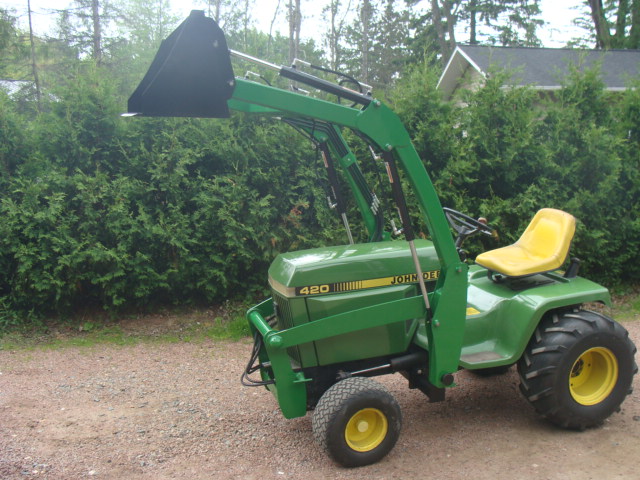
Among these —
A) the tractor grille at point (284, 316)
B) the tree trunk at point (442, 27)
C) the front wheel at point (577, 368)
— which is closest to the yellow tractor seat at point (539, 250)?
the front wheel at point (577, 368)

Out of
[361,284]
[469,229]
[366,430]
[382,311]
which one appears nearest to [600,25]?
[469,229]

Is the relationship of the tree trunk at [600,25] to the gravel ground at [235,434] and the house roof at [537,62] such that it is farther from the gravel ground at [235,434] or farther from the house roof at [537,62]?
the gravel ground at [235,434]

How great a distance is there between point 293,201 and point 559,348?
3.60 m

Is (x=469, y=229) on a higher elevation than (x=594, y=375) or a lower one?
higher

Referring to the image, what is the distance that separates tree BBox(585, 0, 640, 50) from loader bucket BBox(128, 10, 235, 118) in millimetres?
23268

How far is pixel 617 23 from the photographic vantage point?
24016mm

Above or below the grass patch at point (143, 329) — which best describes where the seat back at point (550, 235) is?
above

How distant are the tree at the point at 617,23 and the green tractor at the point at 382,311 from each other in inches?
872

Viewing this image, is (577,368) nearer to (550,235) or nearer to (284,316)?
(550,235)

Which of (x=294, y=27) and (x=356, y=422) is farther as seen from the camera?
(x=294, y=27)

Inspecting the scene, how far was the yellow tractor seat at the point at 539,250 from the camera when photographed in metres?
3.76

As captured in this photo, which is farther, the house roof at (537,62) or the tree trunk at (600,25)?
the tree trunk at (600,25)

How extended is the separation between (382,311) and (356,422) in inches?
25.5

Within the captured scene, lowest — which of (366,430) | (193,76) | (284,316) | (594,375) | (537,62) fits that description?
(366,430)
